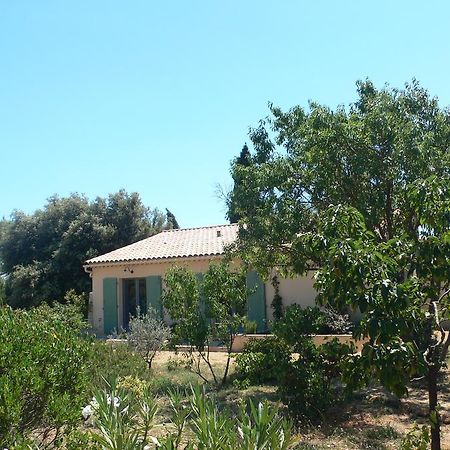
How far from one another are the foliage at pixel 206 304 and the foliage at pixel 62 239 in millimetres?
16983

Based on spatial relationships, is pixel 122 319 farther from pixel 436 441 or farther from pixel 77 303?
pixel 436 441

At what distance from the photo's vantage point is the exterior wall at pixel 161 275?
18.6 metres

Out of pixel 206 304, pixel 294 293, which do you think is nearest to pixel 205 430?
pixel 206 304

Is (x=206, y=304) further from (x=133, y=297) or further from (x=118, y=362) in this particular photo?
(x=133, y=297)

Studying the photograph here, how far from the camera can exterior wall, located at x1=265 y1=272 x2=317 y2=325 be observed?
18.5 m

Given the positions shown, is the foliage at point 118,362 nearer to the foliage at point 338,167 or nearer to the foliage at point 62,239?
the foliage at point 338,167

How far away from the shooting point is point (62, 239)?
2919 centimetres

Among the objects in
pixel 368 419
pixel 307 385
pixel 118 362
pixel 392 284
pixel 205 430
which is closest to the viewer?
pixel 205 430

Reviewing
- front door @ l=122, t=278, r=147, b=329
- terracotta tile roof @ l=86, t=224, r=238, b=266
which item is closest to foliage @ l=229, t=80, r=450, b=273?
terracotta tile roof @ l=86, t=224, r=238, b=266

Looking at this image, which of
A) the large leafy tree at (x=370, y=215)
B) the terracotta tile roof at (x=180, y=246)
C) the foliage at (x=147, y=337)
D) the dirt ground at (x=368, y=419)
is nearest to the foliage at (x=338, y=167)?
the large leafy tree at (x=370, y=215)

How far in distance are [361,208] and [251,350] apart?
3.18 meters

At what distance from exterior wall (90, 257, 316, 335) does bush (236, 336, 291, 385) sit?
751 cm

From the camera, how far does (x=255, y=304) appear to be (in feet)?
62.3

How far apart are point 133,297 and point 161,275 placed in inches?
77.8
